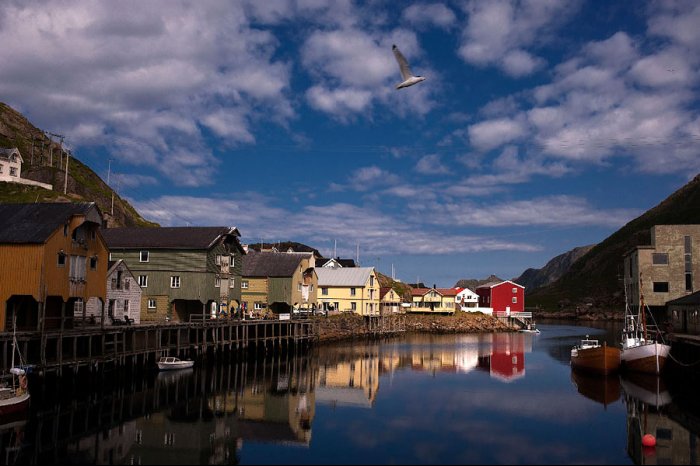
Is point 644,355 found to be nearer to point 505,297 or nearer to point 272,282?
point 272,282

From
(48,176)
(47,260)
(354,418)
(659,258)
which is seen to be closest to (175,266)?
(47,260)

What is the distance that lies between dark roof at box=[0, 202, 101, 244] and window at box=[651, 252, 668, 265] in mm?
49245

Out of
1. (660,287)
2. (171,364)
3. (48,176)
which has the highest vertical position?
(48,176)

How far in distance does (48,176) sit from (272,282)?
175 ft

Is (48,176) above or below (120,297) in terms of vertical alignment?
above

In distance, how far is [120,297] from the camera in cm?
4738

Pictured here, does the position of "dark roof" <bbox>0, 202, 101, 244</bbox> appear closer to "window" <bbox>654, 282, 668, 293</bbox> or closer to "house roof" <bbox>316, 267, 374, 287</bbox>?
"window" <bbox>654, 282, 668, 293</bbox>

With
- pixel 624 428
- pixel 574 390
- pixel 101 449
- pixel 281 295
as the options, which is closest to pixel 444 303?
pixel 281 295

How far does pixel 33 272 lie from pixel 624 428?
32620 millimetres

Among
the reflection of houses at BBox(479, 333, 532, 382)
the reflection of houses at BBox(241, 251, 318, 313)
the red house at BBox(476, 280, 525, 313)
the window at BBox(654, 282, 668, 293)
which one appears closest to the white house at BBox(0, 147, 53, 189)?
the reflection of houses at BBox(241, 251, 318, 313)

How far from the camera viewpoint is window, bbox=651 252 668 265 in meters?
55.9

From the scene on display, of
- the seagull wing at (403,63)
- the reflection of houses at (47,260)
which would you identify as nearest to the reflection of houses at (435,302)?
the reflection of houses at (47,260)

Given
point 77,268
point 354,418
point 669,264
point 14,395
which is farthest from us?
point 669,264

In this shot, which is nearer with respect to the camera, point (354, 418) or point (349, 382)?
point (354, 418)
